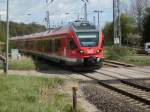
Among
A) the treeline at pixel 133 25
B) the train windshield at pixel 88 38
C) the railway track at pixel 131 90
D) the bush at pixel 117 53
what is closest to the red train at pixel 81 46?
the train windshield at pixel 88 38

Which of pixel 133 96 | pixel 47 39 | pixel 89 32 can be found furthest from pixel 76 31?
pixel 133 96

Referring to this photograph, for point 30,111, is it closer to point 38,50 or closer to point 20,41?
point 38,50

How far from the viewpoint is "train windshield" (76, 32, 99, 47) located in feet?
96.2

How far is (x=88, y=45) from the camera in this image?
2936cm

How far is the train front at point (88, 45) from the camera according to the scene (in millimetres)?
29125

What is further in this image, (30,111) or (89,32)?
(89,32)

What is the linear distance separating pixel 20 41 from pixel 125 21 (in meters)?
44.2

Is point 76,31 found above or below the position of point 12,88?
above

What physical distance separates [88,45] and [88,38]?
0.49 m

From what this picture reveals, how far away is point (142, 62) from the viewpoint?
123ft

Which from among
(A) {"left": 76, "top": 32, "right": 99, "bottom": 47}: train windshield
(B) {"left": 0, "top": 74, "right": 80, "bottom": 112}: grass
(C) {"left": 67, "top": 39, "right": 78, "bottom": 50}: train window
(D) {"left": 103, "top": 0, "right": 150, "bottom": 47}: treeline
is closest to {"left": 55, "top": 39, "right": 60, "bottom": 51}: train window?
(C) {"left": 67, "top": 39, "right": 78, "bottom": 50}: train window

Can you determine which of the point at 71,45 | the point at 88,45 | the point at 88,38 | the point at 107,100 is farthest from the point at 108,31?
the point at 107,100

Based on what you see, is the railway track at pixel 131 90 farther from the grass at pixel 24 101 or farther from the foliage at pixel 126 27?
the foliage at pixel 126 27

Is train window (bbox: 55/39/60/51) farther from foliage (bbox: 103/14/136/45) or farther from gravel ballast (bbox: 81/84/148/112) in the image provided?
foliage (bbox: 103/14/136/45)
